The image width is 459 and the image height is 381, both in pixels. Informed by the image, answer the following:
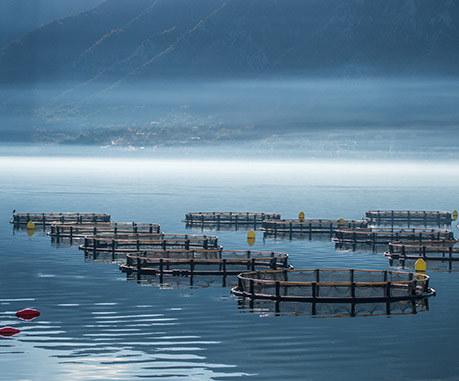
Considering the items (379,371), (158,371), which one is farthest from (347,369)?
(158,371)

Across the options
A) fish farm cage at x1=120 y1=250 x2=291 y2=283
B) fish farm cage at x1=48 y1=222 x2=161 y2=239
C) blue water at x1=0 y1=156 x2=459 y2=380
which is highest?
fish farm cage at x1=48 y1=222 x2=161 y2=239

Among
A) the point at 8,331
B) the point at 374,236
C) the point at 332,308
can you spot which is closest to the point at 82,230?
the point at 374,236

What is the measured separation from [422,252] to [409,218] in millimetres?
59000

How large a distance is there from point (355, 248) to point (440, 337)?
1968 inches

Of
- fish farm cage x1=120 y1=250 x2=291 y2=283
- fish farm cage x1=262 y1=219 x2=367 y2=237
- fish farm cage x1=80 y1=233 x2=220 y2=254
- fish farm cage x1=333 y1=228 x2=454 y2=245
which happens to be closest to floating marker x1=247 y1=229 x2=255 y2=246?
fish farm cage x1=262 y1=219 x2=367 y2=237

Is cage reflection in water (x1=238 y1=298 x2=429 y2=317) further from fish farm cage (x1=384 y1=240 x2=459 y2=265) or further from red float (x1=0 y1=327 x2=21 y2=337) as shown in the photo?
fish farm cage (x1=384 y1=240 x2=459 y2=265)

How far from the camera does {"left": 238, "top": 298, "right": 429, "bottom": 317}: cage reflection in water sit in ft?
190

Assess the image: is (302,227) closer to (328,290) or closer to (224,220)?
(224,220)

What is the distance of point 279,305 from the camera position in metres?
59.1

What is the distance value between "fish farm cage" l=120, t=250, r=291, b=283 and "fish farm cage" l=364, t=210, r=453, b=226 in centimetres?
6582

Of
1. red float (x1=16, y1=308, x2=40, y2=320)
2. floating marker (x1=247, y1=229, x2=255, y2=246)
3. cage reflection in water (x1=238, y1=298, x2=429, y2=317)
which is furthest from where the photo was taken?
floating marker (x1=247, y1=229, x2=255, y2=246)

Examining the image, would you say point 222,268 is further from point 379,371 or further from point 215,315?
point 379,371

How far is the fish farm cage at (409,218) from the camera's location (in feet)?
466

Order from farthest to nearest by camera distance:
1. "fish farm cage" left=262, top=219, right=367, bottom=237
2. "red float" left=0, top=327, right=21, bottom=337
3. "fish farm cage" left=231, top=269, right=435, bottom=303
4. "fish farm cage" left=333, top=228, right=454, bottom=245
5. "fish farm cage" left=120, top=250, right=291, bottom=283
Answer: "fish farm cage" left=262, top=219, right=367, bottom=237, "fish farm cage" left=333, top=228, right=454, bottom=245, "fish farm cage" left=120, top=250, right=291, bottom=283, "fish farm cage" left=231, top=269, right=435, bottom=303, "red float" left=0, top=327, right=21, bottom=337
